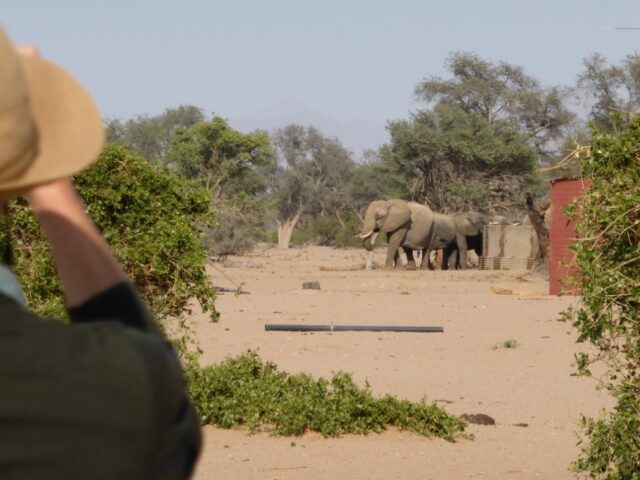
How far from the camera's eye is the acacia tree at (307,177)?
228 ft

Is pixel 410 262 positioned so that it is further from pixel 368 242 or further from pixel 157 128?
pixel 157 128

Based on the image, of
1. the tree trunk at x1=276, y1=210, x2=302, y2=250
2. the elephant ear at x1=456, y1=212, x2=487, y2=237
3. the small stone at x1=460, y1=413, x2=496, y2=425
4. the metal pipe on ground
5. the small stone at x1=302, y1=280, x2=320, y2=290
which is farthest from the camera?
the tree trunk at x1=276, y1=210, x2=302, y2=250

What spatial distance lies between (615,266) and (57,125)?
4.65m

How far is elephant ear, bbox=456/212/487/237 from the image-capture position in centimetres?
3747

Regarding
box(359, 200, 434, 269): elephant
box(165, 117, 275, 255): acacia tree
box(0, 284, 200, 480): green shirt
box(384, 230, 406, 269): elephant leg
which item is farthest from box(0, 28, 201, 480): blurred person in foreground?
box(165, 117, 275, 255): acacia tree

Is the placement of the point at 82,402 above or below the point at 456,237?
above

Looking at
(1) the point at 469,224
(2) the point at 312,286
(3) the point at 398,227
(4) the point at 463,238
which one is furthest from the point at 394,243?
(2) the point at 312,286

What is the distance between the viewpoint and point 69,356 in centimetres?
126

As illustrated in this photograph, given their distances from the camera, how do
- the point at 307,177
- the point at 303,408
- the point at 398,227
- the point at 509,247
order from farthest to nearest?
the point at 307,177, the point at 398,227, the point at 509,247, the point at 303,408

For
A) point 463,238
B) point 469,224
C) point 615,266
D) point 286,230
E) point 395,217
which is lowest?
point 286,230

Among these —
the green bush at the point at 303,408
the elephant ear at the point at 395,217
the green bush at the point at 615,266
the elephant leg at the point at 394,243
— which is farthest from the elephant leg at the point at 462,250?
the green bush at the point at 615,266

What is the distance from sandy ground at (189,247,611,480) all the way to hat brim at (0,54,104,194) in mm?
5720

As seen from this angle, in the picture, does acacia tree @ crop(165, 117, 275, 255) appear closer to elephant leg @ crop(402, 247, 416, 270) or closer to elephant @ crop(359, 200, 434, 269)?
elephant @ crop(359, 200, 434, 269)

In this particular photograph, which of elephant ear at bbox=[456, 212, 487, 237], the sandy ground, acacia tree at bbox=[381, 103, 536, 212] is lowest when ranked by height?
the sandy ground
